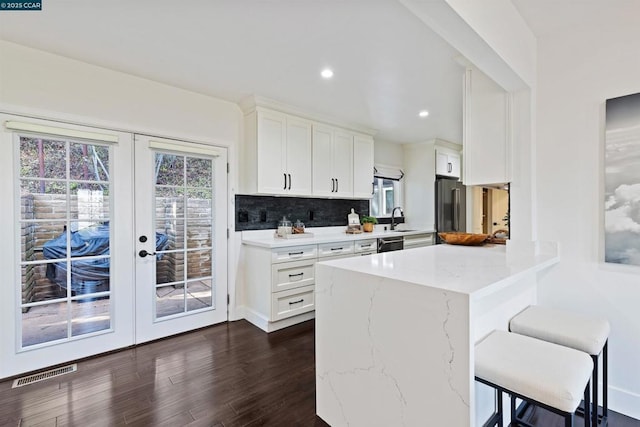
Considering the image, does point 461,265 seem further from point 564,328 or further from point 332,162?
point 332,162

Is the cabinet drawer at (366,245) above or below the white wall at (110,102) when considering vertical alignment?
below

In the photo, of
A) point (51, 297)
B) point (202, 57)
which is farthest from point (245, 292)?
point (202, 57)

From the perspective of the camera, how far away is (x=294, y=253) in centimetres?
321

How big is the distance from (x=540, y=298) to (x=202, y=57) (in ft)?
10.2

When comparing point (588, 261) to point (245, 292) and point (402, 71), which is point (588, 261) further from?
point (245, 292)

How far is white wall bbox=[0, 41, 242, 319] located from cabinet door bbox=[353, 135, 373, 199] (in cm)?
171

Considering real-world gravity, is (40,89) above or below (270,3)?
below

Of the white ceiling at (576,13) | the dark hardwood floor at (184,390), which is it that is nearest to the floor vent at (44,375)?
the dark hardwood floor at (184,390)

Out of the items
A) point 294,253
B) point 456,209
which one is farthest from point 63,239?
point 456,209

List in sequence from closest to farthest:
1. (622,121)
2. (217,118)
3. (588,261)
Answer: (622,121) < (588,261) < (217,118)

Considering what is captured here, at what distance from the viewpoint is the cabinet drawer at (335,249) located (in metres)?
3.44

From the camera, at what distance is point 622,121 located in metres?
1.73

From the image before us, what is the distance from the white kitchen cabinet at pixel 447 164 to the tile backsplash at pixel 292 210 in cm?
146

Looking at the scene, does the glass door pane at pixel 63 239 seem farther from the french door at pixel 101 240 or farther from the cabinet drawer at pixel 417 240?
the cabinet drawer at pixel 417 240
